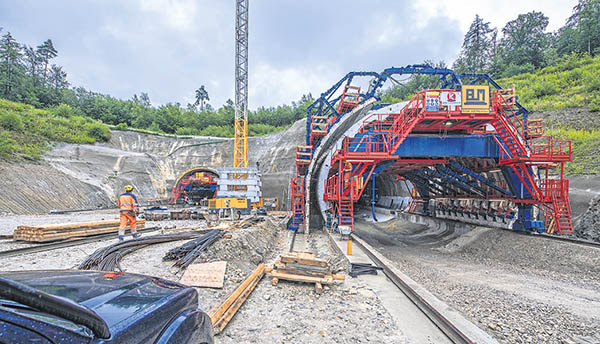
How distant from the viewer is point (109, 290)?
5.64ft

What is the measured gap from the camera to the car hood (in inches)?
58.9

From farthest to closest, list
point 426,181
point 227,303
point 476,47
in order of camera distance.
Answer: point 476,47
point 426,181
point 227,303

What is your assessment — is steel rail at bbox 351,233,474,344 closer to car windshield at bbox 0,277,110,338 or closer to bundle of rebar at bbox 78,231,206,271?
car windshield at bbox 0,277,110,338

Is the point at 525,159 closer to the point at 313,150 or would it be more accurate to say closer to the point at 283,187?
the point at 313,150

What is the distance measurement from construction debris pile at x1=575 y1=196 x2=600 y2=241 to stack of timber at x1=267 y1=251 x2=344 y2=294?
11161 mm

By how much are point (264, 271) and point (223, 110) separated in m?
62.8

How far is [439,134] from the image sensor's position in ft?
37.5

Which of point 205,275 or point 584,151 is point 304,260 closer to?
point 205,275

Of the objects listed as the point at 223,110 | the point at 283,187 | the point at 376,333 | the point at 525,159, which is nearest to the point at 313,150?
the point at 525,159

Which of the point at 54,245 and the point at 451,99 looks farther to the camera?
the point at 451,99

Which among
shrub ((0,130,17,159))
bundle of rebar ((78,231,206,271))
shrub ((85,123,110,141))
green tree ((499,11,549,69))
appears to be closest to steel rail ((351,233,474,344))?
bundle of rebar ((78,231,206,271))

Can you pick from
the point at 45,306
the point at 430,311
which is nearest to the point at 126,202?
the point at 45,306

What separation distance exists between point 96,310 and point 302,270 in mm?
4754

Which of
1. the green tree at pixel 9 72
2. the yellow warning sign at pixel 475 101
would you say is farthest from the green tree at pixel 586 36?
the green tree at pixel 9 72
